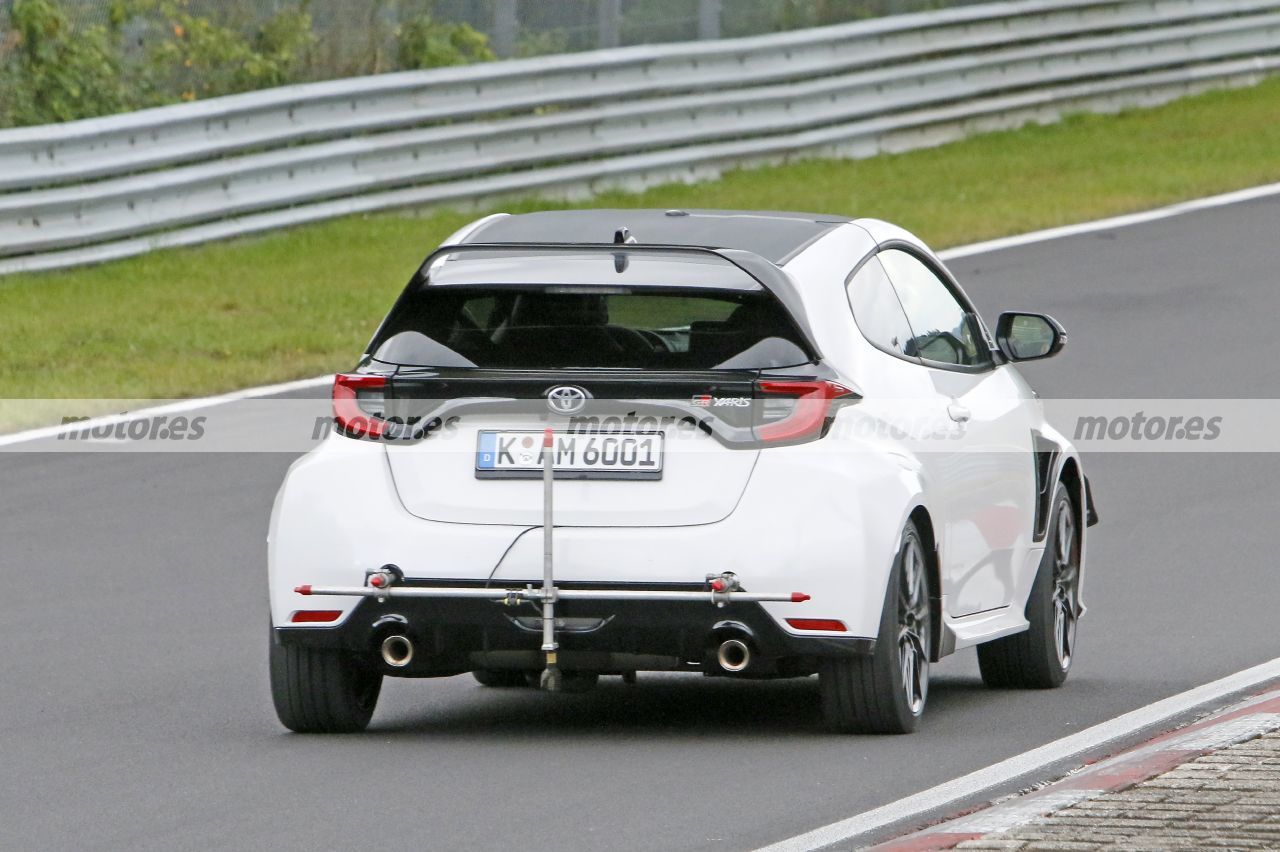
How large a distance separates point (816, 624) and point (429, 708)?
1.83 m

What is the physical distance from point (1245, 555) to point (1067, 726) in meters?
3.68

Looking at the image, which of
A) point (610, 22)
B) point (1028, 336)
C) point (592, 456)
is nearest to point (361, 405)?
point (592, 456)

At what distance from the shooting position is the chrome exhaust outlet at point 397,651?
774 cm

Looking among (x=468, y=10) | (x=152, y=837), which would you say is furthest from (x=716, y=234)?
(x=468, y=10)

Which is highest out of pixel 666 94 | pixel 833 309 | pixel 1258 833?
pixel 666 94

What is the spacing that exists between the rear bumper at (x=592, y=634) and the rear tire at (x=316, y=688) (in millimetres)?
215

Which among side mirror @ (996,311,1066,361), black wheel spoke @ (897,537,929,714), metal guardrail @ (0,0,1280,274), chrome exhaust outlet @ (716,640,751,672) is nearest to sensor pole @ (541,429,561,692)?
chrome exhaust outlet @ (716,640,751,672)

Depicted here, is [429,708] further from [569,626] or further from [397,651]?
[569,626]

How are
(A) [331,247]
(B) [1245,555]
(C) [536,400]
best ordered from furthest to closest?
(A) [331,247]
(B) [1245,555]
(C) [536,400]

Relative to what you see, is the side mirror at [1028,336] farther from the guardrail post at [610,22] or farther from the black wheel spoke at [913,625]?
the guardrail post at [610,22]

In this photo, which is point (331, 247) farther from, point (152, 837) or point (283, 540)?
point (152, 837)

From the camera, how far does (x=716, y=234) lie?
322 inches

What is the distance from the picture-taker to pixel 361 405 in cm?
786

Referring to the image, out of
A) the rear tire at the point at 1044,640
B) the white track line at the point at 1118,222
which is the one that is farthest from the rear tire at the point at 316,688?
the white track line at the point at 1118,222
